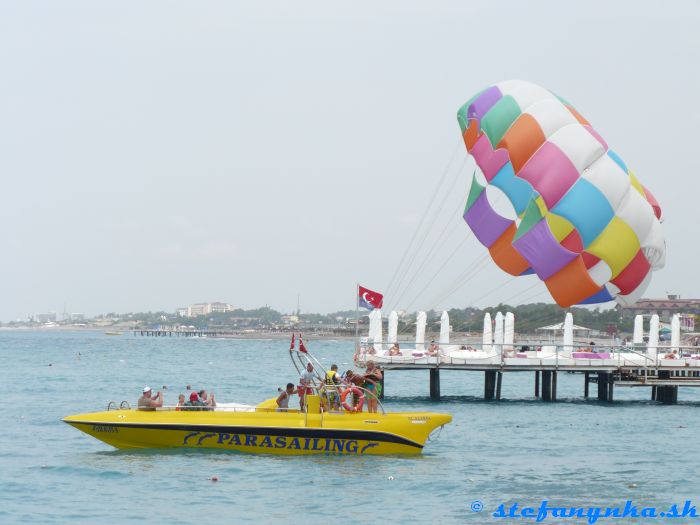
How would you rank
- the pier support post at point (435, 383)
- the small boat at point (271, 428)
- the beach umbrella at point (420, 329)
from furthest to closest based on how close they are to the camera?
the beach umbrella at point (420, 329) → the pier support post at point (435, 383) → the small boat at point (271, 428)

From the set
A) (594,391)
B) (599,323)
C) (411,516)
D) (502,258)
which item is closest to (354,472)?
(411,516)

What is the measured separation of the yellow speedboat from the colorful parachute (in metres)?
9.58

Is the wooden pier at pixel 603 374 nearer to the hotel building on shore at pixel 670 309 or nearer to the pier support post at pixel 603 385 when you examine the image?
the pier support post at pixel 603 385

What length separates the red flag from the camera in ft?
140

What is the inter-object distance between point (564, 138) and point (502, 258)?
5.81 m

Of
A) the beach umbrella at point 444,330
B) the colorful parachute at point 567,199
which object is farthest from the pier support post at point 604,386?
the colorful parachute at point 567,199

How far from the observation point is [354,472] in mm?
22984

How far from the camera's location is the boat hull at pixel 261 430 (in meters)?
24.0

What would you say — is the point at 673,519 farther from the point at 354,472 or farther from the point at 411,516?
the point at 354,472

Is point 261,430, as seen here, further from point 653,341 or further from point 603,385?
point 653,341

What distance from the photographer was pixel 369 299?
4284cm

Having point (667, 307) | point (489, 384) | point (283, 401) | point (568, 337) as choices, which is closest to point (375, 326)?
point (489, 384)

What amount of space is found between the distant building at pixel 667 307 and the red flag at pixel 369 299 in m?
109

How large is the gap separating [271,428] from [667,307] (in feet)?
488
